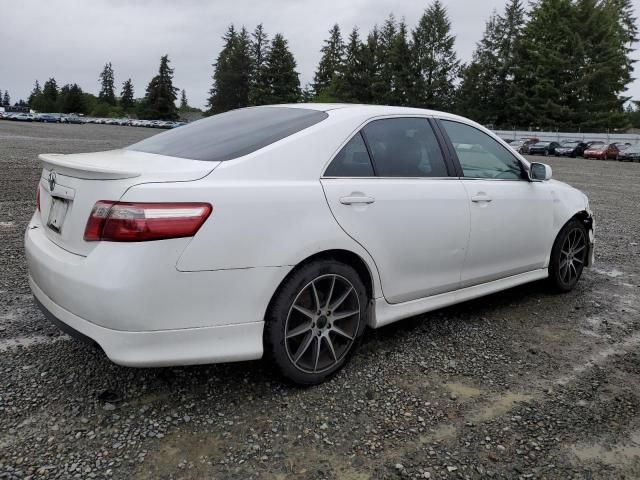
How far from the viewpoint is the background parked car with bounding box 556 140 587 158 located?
134 feet

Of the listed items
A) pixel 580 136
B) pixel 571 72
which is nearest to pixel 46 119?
pixel 580 136

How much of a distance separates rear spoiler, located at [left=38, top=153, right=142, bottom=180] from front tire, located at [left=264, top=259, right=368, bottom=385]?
3.10 ft

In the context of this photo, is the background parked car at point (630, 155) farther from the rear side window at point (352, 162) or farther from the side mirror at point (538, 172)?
the rear side window at point (352, 162)

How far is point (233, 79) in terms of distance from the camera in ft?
306

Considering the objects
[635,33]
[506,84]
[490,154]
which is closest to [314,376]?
[490,154]

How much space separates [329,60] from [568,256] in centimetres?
9685

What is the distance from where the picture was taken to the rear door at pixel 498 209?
3834 millimetres

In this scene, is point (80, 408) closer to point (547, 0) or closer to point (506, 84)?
point (506, 84)

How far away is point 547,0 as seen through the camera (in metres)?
64.9

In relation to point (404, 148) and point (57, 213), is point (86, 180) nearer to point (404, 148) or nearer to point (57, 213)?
point (57, 213)

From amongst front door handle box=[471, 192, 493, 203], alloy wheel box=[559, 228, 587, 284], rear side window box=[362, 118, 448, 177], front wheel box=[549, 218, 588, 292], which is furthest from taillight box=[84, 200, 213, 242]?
alloy wheel box=[559, 228, 587, 284]

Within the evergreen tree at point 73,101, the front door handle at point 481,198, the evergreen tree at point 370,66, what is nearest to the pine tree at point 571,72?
the evergreen tree at point 370,66

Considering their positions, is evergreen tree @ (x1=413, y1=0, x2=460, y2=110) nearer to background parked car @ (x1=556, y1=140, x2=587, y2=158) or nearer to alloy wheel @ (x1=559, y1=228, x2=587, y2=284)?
background parked car @ (x1=556, y1=140, x2=587, y2=158)

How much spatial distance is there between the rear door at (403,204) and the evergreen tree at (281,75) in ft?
271
